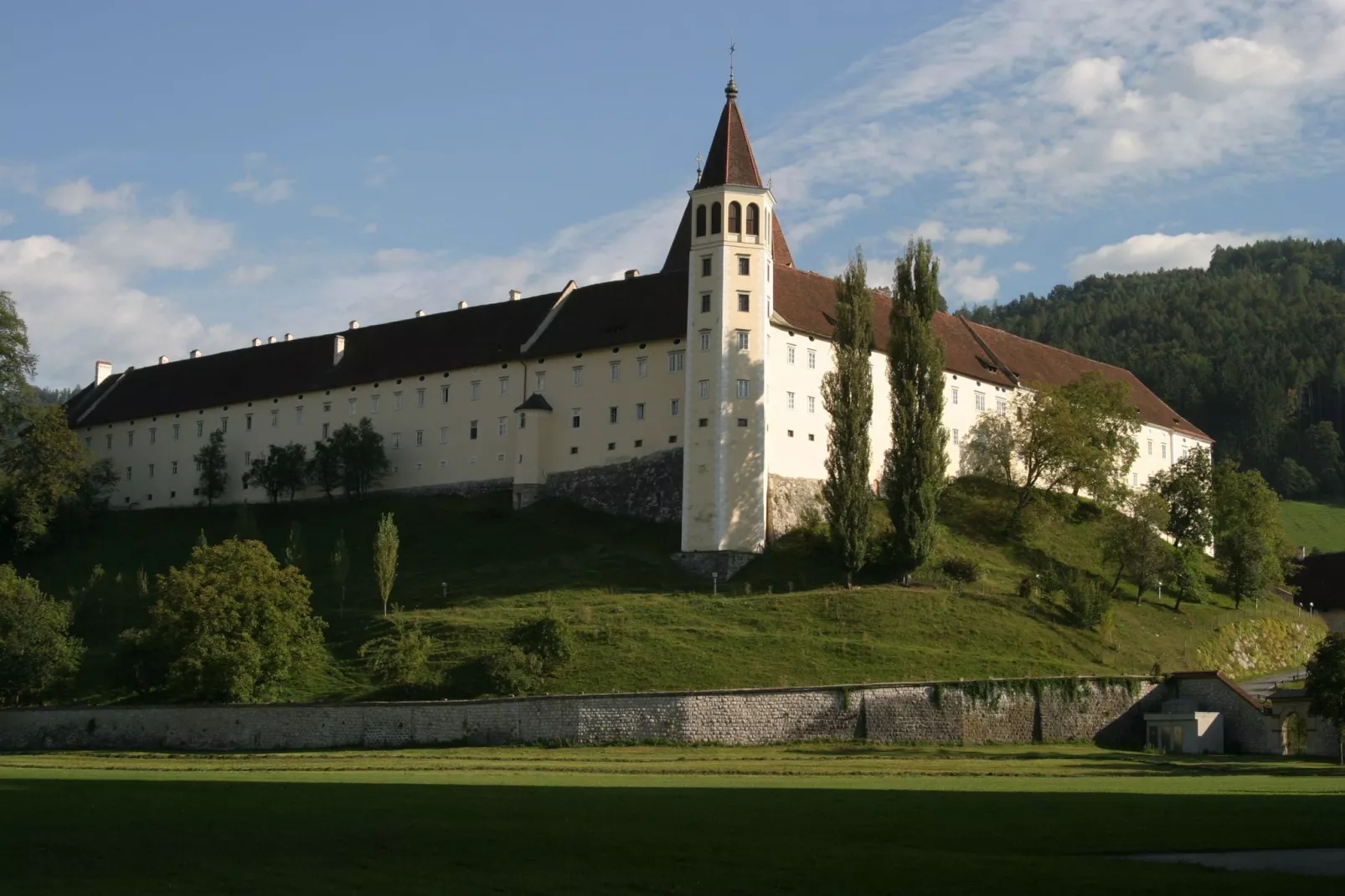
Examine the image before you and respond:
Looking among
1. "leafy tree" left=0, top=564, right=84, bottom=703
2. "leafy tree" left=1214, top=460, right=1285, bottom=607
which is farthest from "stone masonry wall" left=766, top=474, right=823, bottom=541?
"leafy tree" left=0, top=564, right=84, bottom=703

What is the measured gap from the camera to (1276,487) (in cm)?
13712

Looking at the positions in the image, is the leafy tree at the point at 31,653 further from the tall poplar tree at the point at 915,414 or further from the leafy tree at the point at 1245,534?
the leafy tree at the point at 1245,534

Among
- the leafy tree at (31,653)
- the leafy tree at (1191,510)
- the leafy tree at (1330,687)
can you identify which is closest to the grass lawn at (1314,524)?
the leafy tree at (1191,510)

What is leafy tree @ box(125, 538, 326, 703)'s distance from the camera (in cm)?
5612

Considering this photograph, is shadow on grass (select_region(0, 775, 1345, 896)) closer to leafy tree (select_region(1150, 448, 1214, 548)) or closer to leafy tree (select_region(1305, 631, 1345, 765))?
leafy tree (select_region(1305, 631, 1345, 765))

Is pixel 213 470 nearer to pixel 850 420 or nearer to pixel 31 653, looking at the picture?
pixel 31 653

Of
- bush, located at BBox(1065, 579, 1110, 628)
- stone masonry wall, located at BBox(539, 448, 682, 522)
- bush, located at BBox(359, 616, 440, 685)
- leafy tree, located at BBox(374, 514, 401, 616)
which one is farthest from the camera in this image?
stone masonry wall, located at BBox(539, 448, 682, 522)

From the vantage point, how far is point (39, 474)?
8656 cm

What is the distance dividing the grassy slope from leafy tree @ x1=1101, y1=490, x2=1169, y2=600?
125cm

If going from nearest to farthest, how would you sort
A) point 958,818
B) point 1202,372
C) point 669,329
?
point 958,818, point 669,329, point 1202,372

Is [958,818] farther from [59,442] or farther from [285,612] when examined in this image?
[59,442]

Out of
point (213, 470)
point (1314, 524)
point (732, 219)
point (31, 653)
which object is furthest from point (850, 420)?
point (1314, 524)

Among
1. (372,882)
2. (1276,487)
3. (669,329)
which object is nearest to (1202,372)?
(1276,487)

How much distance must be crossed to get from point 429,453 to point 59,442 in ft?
70.6
